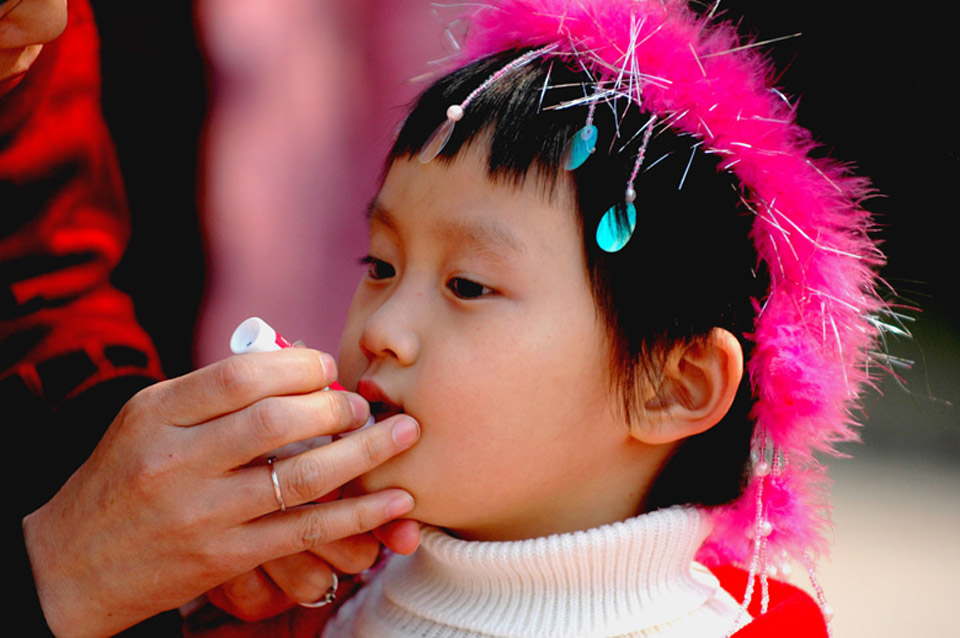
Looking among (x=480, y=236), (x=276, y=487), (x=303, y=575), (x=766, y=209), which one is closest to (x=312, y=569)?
(x=303, y=575)

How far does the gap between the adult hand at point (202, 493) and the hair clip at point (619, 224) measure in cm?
33

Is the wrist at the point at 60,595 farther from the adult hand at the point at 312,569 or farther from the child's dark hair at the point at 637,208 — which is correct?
the child's dark hair at the point at 637,208

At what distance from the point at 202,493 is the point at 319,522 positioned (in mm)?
143

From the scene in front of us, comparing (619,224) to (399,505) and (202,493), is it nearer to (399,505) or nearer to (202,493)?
(399,505)

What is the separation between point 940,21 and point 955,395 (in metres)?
2.24

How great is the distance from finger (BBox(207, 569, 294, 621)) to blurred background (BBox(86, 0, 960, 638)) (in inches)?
20.0

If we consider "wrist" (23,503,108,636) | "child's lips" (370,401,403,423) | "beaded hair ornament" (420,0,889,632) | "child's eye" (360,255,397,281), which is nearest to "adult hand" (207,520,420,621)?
"child's lips" (370,401,403,423)

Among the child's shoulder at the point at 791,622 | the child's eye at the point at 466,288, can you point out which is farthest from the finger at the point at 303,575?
the child's shoulder at the point at 791,622

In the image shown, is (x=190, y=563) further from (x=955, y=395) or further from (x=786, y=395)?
(x=955, y=395)

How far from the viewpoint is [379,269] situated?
1.24 metres

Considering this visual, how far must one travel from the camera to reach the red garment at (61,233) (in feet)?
4.40

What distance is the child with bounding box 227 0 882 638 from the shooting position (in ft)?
3.55

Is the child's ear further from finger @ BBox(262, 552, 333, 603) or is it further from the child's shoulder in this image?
finger @ BBox(262, 552, 333, 603)

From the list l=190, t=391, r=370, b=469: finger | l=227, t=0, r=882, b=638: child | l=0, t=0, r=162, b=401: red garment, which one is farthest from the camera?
l=0, t=0, r=162, b=401: red garment
